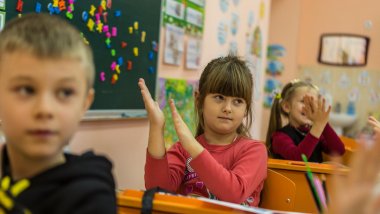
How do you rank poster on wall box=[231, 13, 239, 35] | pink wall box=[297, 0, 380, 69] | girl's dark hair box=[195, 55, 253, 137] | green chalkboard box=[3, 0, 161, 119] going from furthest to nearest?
pink wall box=[297, 0, 380, 69]
poster on wall box=[231, 13, 239, 35]
green chalkboard box=[3, 0, 161, 119]
girl's dark hair box=[195, 55, 253, 137]

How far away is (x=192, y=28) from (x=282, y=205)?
178 cm

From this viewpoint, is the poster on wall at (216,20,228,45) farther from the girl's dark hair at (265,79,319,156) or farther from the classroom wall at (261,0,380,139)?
the classroom wall at (261,0,380,139)

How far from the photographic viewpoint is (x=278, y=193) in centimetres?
156

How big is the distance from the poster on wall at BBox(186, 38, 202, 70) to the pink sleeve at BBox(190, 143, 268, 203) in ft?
5.07

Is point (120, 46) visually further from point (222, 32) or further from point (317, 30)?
point (317, 30)

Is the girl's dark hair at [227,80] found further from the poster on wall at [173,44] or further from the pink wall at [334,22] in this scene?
→ the pink wall at [334,22]

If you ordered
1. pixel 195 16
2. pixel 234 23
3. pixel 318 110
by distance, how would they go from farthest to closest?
pixel 234 23 < pixel 195 16 < pixel 318 110

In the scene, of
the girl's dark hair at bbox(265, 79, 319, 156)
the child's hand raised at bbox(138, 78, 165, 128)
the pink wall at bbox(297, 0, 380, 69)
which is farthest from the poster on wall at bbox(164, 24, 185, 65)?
the pink wall at bbox(297, 0, 380, 69)

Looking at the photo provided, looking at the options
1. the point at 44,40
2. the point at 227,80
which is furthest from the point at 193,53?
the point at 44,40

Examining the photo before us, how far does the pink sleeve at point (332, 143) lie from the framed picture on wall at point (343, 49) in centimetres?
357

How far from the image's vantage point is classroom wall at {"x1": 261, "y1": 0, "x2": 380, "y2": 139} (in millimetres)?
5598

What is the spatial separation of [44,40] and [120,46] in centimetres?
156

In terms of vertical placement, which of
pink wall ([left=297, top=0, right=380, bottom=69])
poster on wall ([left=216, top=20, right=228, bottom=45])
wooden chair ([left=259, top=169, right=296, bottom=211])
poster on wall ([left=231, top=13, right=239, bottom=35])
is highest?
pink wall ([left=297, top=0, right=380, bottom=69])

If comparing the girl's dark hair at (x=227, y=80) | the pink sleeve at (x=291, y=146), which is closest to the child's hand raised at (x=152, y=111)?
the girl's dark hair at (x=227, y=80)
